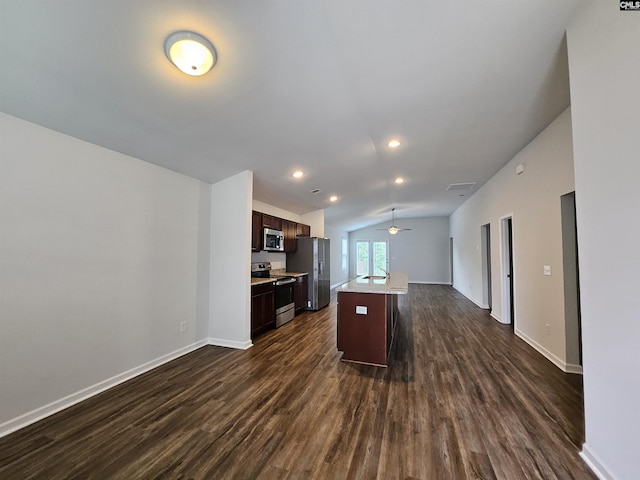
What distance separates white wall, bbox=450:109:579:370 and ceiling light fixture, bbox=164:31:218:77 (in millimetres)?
3513

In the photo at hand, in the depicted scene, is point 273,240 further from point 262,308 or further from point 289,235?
point 262,308

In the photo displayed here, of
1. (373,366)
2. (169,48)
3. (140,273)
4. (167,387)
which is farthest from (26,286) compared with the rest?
(373,366)

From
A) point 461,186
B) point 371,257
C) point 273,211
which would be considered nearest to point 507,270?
point 461,186

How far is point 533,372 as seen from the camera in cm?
283

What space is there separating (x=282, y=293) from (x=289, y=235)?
4.76 feet

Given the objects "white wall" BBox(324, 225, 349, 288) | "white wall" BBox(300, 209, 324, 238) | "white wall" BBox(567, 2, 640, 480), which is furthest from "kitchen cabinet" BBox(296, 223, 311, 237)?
"white wall" BBox(567, 2, 640, 480)

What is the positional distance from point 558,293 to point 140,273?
4.84m

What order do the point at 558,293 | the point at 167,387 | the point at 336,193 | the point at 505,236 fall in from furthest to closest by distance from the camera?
the point at 336,193 < the point at 505,236 < the point at 558,293 < the point at 167,387

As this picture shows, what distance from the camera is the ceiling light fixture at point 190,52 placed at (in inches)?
64.0

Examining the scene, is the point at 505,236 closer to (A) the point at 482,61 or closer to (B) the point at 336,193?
(B) the point at 336,193

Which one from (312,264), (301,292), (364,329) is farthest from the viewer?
(312,264)

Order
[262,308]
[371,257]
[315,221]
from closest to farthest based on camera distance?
[262,308] < [315,221] < [371,257]

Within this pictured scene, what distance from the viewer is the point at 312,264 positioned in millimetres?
5965

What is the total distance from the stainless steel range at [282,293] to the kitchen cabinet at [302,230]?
4.36 ft
